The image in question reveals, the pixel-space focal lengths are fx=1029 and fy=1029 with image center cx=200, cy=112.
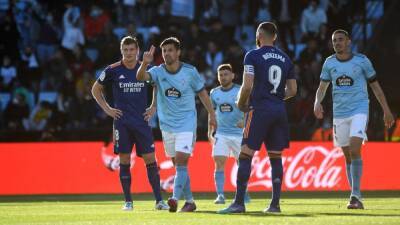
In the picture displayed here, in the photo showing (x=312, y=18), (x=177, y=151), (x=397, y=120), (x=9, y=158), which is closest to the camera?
(x=177, y=151)

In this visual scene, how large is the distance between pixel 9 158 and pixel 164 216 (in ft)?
32.2

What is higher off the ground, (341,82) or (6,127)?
(341,82)

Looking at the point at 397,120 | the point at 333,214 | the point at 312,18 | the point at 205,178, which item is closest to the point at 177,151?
the point at 333,214

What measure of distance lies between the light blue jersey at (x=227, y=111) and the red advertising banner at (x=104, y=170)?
12.0ft

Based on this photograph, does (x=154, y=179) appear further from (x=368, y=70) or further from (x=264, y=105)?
(x=368, y=70)

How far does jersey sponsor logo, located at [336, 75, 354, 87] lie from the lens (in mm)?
14289

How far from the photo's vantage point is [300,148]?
70.3ft

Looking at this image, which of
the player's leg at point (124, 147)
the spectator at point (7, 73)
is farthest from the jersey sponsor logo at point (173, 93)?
the spectator at point (7, 73)

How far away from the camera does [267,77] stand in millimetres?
12312

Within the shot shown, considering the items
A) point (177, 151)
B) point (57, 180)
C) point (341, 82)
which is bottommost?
point (57, 180)

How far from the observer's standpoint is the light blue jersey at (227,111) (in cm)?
1752

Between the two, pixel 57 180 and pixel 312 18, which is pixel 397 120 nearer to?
pixel 312 18

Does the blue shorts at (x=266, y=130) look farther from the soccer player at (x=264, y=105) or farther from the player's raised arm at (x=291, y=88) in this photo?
the player's raised arm at (x=291, y=88)

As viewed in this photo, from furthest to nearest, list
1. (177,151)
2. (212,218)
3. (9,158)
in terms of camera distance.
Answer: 1. (9,158)
2. (177,151)
3. (212,218)
